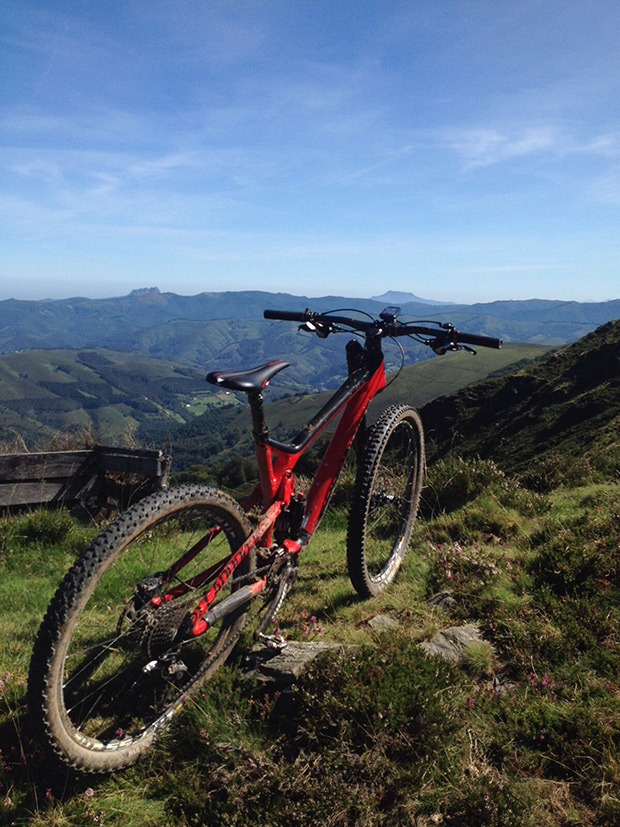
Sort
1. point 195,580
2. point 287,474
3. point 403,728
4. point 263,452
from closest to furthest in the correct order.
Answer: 1. point 403,728
2. point 195,580
3. point 263,452
4. point 287,474

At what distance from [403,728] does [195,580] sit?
1499mm

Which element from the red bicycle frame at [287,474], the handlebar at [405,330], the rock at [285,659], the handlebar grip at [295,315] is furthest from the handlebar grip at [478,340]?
the rock at [285,659]

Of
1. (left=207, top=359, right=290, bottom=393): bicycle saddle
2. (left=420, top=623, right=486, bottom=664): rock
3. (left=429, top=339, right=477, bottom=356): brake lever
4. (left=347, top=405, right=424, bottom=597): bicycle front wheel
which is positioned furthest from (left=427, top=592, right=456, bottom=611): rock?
(left=207, top=359, right=290, bottom=393): bicycle saddle

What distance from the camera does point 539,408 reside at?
51.5 meters

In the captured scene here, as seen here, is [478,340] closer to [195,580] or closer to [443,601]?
[443,601]

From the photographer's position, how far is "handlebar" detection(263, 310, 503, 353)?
4555mm

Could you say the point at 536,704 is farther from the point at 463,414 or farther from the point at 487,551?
the point at 463,414

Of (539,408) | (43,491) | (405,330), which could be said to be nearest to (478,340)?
(405,330)

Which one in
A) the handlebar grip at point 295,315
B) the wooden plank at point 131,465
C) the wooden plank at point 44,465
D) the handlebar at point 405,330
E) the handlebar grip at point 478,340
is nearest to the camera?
the handlebar grip at point 478,340

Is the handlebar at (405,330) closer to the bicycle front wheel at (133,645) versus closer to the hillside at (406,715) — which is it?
the hillside at (406,715)

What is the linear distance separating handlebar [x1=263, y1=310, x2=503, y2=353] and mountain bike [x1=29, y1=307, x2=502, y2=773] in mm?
14

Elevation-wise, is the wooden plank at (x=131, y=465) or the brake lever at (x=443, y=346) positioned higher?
the brake lever at (x=443, y=346)

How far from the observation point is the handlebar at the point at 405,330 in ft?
14.9

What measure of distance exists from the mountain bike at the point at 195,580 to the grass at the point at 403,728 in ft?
0.87
